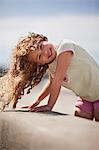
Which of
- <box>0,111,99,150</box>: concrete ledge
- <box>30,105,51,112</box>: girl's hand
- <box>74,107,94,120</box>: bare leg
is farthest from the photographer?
<box>74,107,94,120</box>: bare leg

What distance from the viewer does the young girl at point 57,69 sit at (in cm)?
80

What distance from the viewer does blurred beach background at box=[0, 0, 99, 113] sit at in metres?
0.86

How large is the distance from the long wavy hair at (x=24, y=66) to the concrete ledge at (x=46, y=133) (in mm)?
185

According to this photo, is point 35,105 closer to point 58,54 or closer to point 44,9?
point 58,54

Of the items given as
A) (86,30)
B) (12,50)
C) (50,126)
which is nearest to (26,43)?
(12,50)

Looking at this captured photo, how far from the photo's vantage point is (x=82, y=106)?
2.87ft

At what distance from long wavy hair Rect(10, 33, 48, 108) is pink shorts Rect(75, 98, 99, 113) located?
0.42ft

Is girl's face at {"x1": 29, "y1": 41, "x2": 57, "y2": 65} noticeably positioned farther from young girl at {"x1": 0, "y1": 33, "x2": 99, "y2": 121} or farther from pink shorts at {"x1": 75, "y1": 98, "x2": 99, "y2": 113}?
pink shorts at {"x1": 75, "y1": 98, "x2": 99, "y2": 113}

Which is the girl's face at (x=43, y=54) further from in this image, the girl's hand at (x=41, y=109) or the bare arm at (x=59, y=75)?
the girl's hand at (x=41, y=109)

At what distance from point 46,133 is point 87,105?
1.12 feet

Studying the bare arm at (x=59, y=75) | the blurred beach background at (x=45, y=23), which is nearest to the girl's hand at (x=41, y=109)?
the bare arm at (x=59, y=75)

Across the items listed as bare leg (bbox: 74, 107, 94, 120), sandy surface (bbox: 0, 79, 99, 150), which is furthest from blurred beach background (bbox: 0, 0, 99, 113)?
sandy surface (bbox: 0, 79, 99, 150)

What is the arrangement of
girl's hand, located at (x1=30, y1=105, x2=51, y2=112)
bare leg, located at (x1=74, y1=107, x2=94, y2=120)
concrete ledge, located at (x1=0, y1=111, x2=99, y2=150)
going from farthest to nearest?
bare leg, located at (x1=74, y1=107, x2=94, y2=120) < girl's hand, located at (x1=30, y1=105, x2=51, y2=112) < concrete ledge, located at (x1=0, y1=111, x2=99, y2=150)

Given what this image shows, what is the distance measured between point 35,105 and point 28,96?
0.31ft
